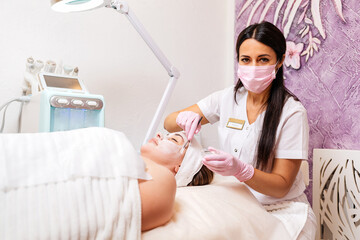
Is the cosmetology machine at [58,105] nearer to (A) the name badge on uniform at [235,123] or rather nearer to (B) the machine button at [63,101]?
(B) the machine button at [63,101]

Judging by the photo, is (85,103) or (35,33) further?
(35,33)

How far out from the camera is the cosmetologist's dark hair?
1319 millimetres

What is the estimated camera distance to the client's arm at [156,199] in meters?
0.80

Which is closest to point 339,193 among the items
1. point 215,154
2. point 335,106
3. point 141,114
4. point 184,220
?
point 335,106

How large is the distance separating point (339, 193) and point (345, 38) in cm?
77

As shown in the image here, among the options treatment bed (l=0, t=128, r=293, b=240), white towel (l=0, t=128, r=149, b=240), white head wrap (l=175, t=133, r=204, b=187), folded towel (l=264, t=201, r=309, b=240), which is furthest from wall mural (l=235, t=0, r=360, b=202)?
white towel (l=0, t=128, r=149, b=240)

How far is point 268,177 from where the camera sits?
3.95 feet

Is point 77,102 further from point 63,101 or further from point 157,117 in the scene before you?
point 157,117

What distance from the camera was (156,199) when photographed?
0.82m

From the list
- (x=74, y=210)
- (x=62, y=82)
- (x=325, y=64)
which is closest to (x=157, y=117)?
(x=62, y=82)

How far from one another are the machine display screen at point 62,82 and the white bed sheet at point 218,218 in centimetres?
78

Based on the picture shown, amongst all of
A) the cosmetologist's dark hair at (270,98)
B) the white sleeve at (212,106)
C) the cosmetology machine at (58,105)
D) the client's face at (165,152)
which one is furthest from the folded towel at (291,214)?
the cosmetology machine at (58,105)

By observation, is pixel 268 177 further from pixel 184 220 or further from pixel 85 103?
pixel 85 103

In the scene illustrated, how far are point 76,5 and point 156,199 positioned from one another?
1.10m
